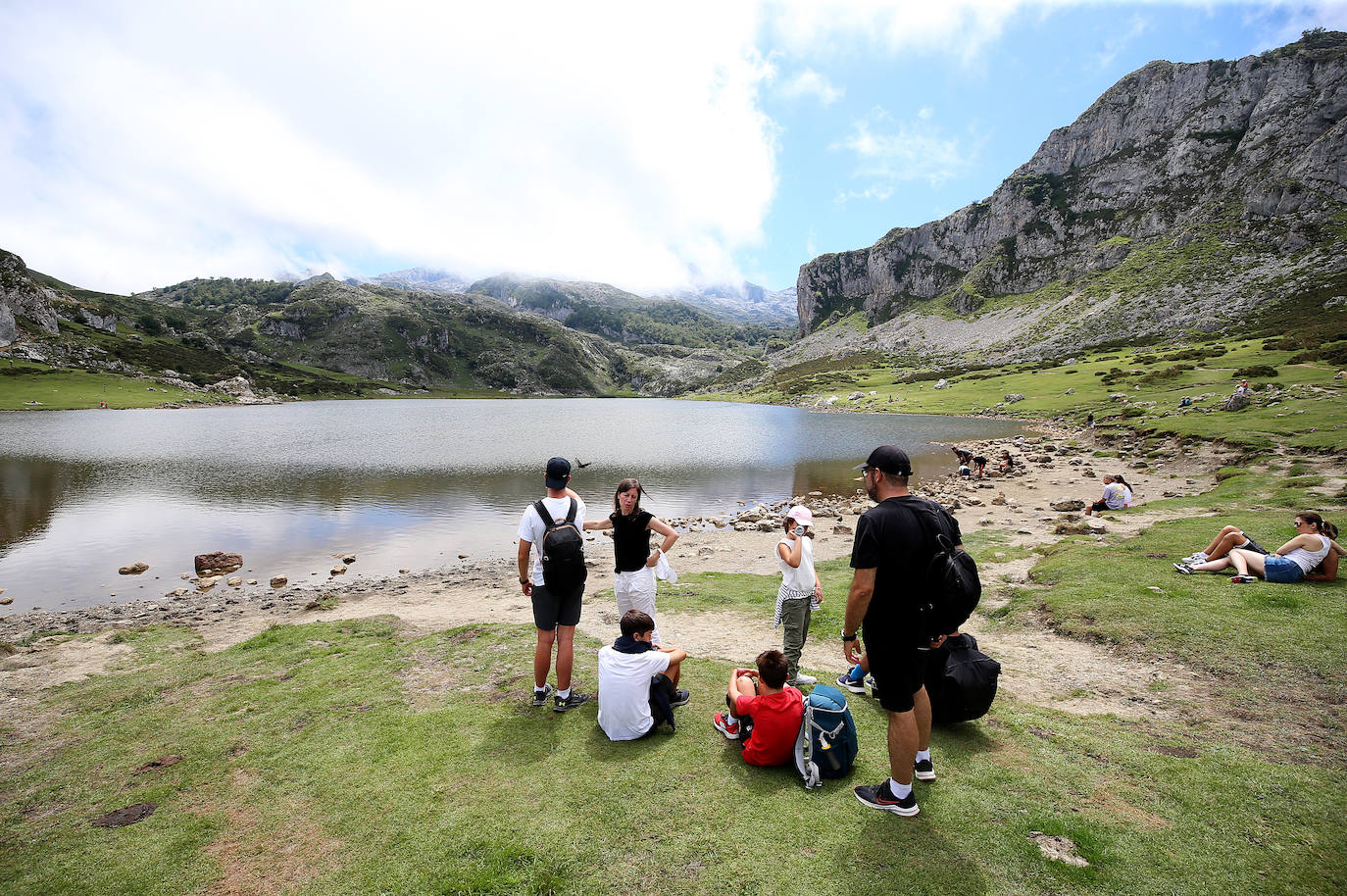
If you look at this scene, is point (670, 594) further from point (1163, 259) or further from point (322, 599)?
point (1163, 259)

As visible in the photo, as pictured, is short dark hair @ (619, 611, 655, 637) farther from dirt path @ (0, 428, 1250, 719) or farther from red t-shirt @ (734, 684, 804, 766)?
dirt path @ (0, 428, 1250, 719)

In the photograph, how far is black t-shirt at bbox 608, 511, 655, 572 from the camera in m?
8.01

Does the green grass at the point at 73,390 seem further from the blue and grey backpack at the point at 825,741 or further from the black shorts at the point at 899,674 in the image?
the black shorts at the point at 899,674

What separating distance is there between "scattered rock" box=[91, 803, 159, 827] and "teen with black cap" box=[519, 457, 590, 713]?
4.28 m

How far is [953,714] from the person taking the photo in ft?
21.8

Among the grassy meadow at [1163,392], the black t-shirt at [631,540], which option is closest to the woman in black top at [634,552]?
the black t-shirt at [631,540]

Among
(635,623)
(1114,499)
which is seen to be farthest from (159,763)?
(1114,499)

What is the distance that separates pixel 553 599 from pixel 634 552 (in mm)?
1415

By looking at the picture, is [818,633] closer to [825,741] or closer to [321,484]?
[825,741]

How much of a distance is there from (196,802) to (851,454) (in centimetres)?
5190

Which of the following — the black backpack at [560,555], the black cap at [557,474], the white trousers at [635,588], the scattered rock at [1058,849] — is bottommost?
the scattered rock at [1058,849]

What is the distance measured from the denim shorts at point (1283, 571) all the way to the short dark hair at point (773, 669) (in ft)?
→ 39.1

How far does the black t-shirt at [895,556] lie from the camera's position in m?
5.07

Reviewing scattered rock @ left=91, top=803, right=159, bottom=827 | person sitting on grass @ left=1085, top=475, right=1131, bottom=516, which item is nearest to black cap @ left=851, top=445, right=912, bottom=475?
scattered rock @ left=91, top=803, right=159, bottom=827
